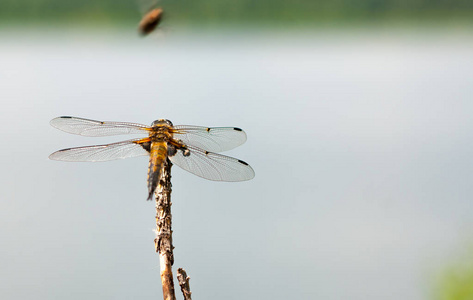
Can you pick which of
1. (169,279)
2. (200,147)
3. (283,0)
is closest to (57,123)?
(200,147)

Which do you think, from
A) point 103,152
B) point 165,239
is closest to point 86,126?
point 103,152

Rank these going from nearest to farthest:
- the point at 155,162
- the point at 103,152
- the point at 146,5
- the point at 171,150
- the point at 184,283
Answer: the point at 184,283, the point at 155,162, the point at 171,150, the point at 103,152, the point at 146,5

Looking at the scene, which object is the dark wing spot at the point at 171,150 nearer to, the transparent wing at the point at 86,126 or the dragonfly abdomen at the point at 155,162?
the dragonfly abdomen at the point at 155,162

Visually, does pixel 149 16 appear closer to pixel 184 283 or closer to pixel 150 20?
pixel 150 20

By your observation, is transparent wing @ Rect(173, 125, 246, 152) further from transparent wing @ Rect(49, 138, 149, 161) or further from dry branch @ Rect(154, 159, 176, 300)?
dry branch @ Rect(154, 159, 176, 300)

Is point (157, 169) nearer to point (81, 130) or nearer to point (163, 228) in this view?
point (163, 228)
